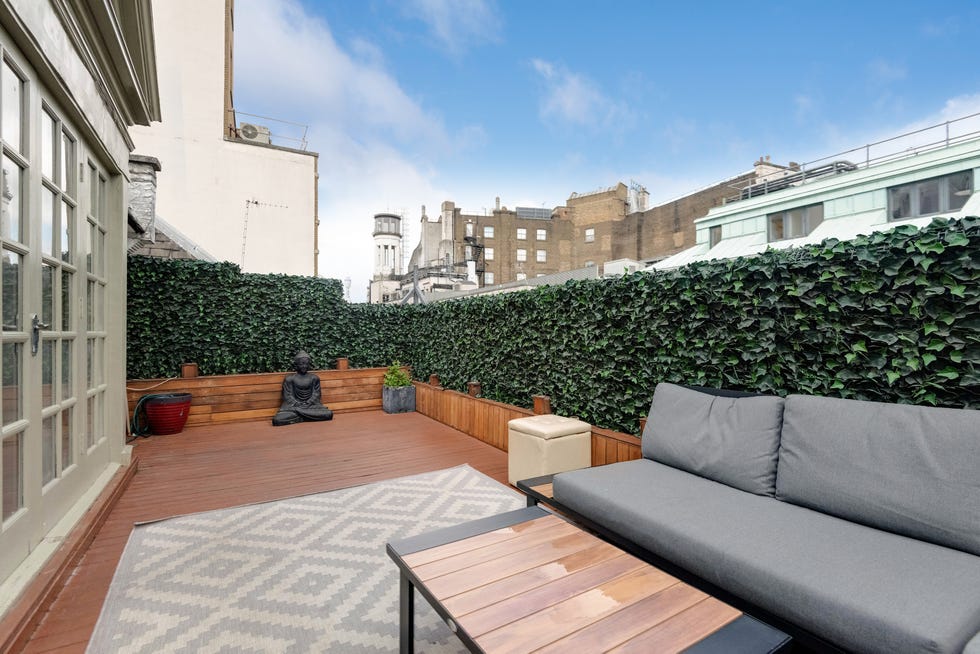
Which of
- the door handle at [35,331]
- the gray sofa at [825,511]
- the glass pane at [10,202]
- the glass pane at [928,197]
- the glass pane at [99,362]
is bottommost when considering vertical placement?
the gray sofa at [825,511]

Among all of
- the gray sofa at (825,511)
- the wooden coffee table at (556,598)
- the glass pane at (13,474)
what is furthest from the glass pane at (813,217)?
the glass pane at (13,474)

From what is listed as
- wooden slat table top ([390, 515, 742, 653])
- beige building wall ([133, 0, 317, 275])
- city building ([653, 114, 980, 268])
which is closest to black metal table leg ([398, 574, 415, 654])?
wooden slat table top ([390, 515, 742, 653])

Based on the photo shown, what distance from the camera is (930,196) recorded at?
1053 centimetres

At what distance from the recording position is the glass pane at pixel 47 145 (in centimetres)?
236

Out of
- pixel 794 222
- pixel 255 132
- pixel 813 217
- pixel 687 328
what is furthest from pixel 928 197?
pixel 255 132

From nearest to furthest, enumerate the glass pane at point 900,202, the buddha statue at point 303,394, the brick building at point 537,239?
the buddha statue at point 303,394
the glass pane at point 900,202
the brick building at point 537,239

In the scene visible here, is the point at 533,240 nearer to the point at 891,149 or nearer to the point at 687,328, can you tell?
the point at 891,149

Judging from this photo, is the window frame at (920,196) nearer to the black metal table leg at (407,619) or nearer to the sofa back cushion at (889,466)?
the sofa back cushion at (889,466)

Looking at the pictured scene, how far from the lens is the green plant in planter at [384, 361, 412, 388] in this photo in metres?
7.25

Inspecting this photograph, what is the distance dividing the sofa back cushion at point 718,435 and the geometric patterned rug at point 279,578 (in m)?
1.35

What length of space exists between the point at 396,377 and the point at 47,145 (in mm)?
5269

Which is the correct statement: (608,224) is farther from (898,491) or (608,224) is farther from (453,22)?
(898,491)

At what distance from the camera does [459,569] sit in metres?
1.68

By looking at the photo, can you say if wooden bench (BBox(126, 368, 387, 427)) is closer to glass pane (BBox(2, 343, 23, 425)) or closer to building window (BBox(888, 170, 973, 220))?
glass pane (BBox(2, 343, 23, 425))
